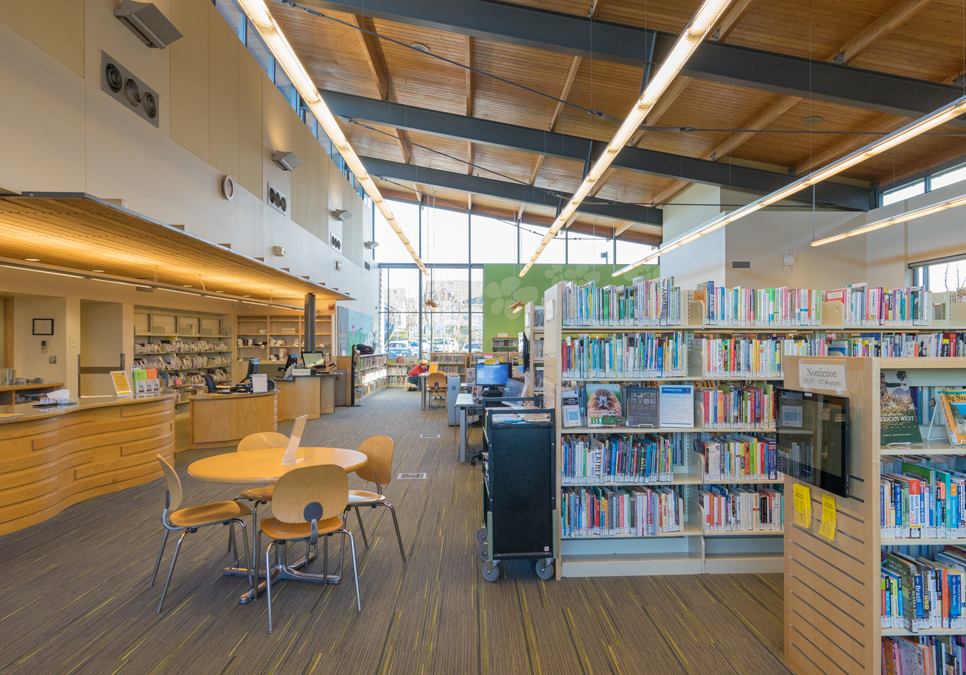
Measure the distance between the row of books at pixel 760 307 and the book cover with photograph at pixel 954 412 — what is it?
140 cm

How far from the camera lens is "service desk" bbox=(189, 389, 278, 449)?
280 inches


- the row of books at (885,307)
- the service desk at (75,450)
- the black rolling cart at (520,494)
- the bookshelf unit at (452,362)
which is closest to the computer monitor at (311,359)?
the service desk at (75,450)

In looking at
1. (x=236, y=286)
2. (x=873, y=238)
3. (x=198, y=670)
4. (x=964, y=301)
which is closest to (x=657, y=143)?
(x=873, y=238)

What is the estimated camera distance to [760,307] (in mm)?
3621

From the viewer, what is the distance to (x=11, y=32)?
3.97 metres

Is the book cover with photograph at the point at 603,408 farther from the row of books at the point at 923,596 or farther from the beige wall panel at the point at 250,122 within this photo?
the beige wall panel at the point at 250,122

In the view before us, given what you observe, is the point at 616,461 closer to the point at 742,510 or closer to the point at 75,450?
the point at 742,510

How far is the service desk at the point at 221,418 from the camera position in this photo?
712 centimetres

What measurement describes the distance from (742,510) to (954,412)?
164 cm

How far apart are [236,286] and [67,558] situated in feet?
20.7

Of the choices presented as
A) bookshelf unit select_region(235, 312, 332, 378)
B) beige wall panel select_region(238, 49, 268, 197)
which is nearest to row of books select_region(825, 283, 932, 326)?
beige wall panel select_region(238, 49, 268, 197)

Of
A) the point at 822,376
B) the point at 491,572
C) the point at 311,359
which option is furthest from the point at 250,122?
the point at 822,376

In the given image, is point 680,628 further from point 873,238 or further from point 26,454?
point 873,238

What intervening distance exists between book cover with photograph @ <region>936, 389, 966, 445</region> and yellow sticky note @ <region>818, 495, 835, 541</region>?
0.63 m
